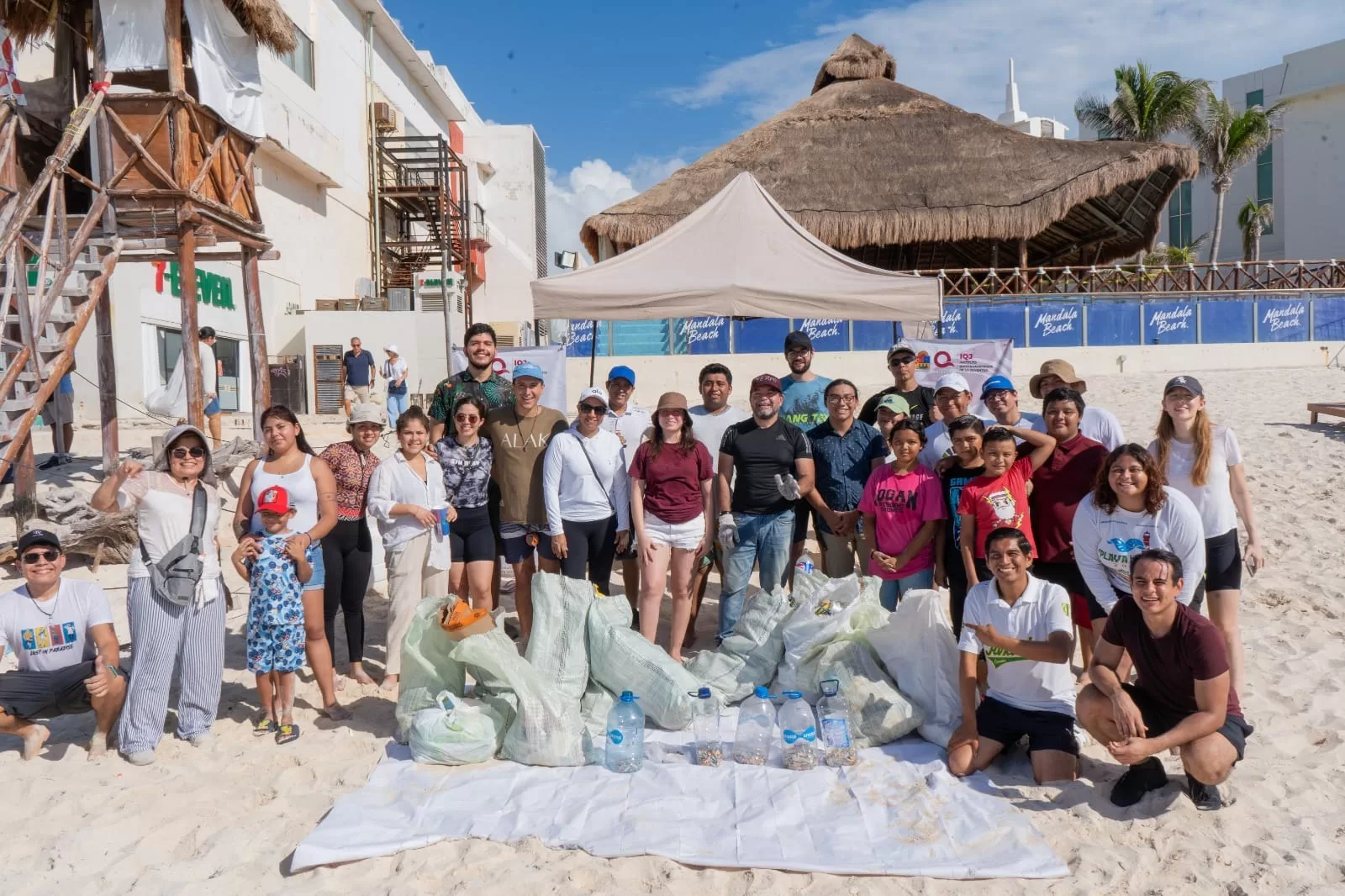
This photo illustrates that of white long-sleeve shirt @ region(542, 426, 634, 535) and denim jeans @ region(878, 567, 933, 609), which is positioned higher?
white long-sleeve shirt @ region(542, 426, 634, 535)

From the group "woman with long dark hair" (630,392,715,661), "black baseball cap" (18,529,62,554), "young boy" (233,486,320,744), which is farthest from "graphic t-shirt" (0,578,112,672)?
"woman with long dark hair" (630,392,715,661)

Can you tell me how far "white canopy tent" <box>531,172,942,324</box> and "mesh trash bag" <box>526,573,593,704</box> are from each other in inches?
95.8

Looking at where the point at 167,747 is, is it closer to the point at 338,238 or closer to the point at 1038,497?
the point at 1038,497

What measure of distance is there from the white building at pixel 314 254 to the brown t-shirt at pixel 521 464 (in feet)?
38.5

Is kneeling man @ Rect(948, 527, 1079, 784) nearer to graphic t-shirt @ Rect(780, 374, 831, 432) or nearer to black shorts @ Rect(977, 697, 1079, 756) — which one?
black shorts @ Rect(977, 697, 1079, 756)

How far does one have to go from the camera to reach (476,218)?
27266 millimetres

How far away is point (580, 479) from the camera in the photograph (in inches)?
181

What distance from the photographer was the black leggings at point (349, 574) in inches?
172

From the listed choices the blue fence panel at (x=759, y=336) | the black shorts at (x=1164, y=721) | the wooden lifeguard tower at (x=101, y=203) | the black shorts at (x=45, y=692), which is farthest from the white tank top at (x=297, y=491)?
the blue fence panel at (x=759, y=336)

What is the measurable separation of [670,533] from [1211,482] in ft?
8.05

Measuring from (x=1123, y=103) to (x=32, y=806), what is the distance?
34905 mm

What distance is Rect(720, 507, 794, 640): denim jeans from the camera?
4.73 metres

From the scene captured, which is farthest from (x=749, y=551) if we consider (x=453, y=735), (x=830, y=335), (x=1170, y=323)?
(x=1170, y=323)

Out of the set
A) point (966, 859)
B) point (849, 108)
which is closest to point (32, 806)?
point (966, 859)
